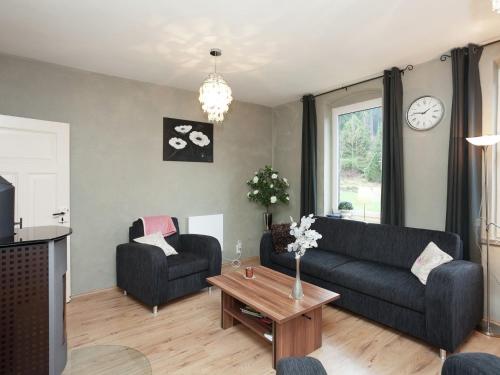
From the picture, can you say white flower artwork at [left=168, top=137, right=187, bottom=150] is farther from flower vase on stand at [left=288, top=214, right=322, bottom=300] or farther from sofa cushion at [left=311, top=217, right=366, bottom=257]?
flower vase on stand at [left=288, top=214, right=322, bottom=300]

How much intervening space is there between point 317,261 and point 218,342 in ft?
4.44

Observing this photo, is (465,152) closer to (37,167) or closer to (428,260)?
(428,260)

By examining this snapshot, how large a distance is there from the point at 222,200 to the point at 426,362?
3170mm

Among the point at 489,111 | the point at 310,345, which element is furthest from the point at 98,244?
the point at 489,111

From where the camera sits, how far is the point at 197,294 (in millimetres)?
3410

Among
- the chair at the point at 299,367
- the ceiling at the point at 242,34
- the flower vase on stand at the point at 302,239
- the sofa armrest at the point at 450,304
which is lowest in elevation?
the sofa armrest at the point at 450,304

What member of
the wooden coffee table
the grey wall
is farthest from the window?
the wooden coffee table

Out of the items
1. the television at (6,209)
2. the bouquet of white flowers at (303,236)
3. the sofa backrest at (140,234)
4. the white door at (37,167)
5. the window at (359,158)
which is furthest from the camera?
the window at (359,158)

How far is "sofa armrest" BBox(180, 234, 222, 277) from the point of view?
334 centimetres

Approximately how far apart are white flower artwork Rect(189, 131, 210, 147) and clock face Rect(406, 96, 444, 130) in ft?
8.77

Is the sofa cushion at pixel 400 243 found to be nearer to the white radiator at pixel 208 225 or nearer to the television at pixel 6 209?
the white radiator at pixel 208 225

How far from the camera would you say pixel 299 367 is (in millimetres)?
1097

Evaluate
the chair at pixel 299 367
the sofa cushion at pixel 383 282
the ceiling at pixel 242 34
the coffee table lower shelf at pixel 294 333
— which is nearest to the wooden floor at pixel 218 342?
the coffee table lower shelf at pixel 294 333

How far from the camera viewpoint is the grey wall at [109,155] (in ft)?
10.2
